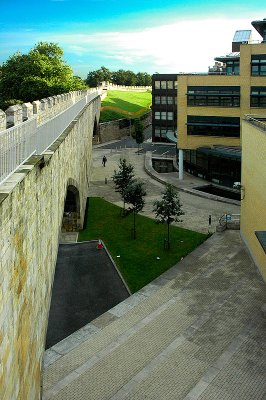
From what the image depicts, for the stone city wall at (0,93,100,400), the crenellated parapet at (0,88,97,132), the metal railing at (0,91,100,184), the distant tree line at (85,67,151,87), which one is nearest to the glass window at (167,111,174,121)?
the crenellated parapet at (0,88,97,132)

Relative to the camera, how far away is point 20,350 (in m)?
8.55

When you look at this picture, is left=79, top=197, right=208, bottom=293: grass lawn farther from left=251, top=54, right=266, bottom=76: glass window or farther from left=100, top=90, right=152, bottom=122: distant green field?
left=100, top=90, right=152, bottom=122: distant green field

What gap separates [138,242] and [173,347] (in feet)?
40.0

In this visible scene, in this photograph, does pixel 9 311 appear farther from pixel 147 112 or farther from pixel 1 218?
pixel 147 112

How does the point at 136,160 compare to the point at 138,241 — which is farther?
the point at 136,160

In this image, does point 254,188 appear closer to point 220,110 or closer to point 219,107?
point 220,110

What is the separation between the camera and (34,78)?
60.3 m

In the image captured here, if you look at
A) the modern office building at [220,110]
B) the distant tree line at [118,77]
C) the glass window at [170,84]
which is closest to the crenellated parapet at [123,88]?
the distant tree line at [118,77]

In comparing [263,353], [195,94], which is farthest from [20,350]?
[195,94]

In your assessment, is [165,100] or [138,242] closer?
[138,242]

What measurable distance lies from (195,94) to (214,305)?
29.8m

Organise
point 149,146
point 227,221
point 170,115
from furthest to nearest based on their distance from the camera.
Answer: point 149,146, point 170,115, point 227,221

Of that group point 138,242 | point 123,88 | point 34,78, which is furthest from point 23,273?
point 123,88

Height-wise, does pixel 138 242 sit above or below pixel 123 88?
below
